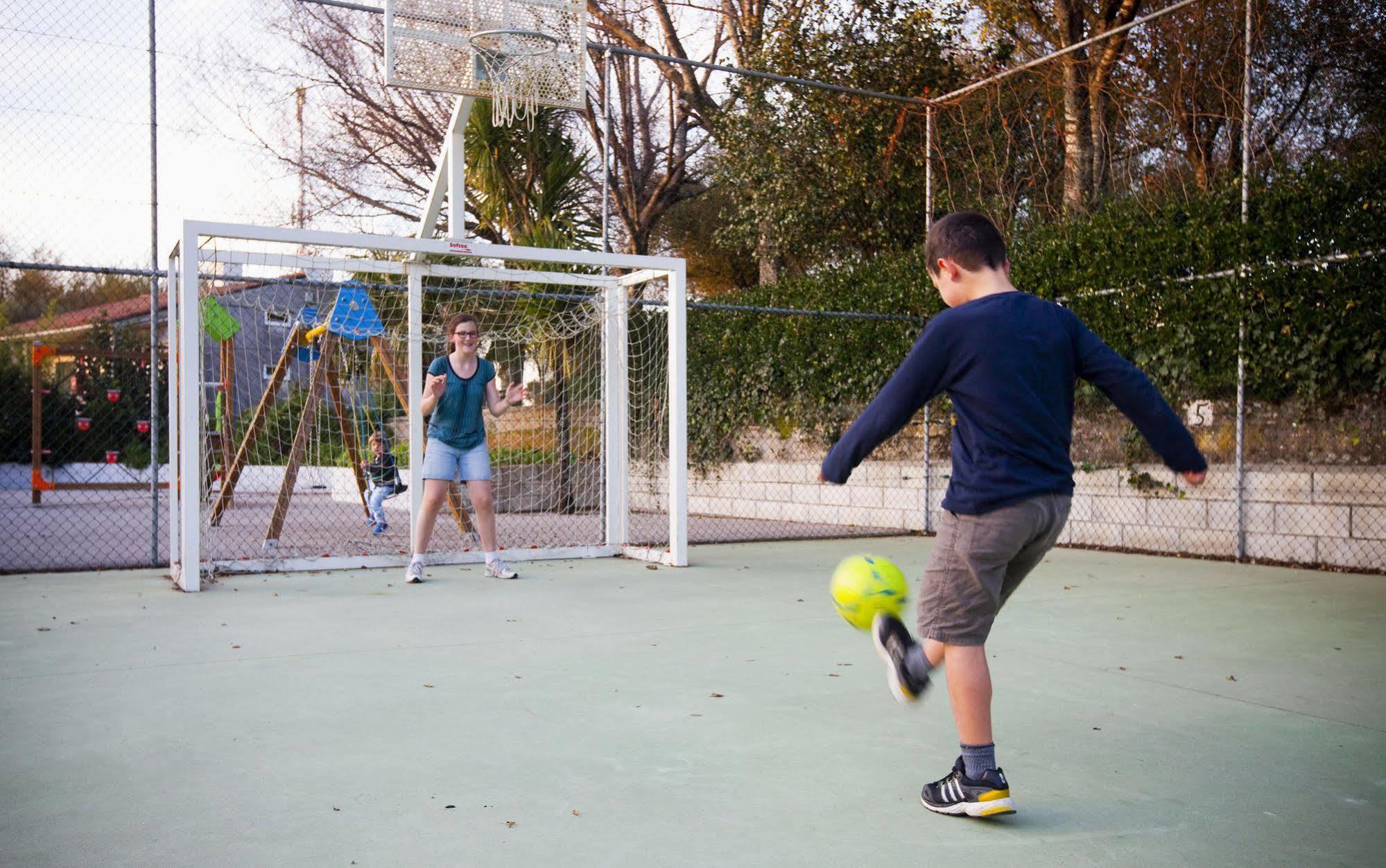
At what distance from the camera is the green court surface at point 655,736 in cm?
251

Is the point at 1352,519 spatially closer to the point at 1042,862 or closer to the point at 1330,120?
the point at 1330,120

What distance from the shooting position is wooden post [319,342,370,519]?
9312mm

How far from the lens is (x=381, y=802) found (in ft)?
9.03

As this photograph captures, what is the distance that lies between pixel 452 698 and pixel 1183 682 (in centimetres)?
273

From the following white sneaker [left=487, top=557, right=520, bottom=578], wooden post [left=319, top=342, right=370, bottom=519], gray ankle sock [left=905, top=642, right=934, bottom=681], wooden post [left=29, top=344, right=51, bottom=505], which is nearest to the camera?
gray ankle sock [left=905, top=642, right=934, bottom=681]

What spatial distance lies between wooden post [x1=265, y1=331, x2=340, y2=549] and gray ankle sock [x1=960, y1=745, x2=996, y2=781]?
23.5 feet

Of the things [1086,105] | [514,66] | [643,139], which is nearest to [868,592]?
[514,66]

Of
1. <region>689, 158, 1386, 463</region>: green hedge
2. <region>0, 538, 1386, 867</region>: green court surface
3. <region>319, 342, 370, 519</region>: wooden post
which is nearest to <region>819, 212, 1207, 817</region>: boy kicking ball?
<region>0, 538, 1386, 867</region>: green court surface

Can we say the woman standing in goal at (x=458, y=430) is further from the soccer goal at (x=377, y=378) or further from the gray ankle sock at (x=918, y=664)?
the gray ankle sock at (x=918, y=664)

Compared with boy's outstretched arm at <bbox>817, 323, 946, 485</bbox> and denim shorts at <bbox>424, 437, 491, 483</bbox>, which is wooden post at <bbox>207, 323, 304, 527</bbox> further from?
boy's outstretched arm at <bbox>817, 323, 946, 485</bbox>

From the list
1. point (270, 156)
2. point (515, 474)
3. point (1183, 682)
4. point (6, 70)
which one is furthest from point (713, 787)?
point (270, 156)

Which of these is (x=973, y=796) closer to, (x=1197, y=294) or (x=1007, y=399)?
(x=1007, y=399)

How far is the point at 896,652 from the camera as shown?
2.80 metres

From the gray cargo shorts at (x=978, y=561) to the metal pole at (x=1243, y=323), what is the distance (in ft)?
19.6
